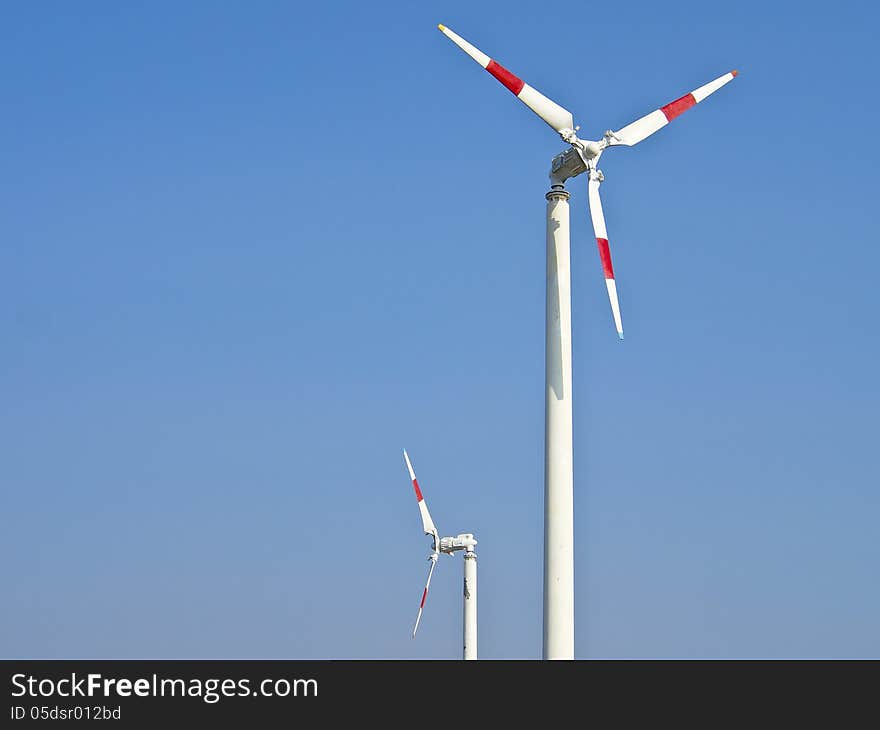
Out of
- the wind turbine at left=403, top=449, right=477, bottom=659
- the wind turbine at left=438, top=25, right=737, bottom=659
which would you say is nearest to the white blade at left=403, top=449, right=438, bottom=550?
the wind turbine at left=403, top=449, right=477, bottom=659

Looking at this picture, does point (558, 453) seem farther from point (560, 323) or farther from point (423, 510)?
point (423, 510)

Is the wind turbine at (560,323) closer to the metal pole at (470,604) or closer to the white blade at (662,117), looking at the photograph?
the white blade at (662,117)

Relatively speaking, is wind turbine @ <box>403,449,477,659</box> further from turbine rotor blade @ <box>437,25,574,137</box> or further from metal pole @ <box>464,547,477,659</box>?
turbine rotor blade @ <box>437,25,574,137</box>

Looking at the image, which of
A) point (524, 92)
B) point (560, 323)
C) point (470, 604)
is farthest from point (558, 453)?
point (470, 604)

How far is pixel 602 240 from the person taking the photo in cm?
4300

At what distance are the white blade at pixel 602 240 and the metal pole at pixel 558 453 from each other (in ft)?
5.37

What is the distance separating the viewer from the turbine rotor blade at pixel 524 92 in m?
43.0

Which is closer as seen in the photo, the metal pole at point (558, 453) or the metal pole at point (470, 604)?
the metal pole at point (558, 453)

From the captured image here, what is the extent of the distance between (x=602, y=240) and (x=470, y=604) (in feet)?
102

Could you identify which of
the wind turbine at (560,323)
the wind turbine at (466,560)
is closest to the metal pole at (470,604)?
the wind turbine at (466,560)

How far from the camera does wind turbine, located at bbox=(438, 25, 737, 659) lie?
125ft

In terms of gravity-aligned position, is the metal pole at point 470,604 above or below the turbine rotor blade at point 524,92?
below
